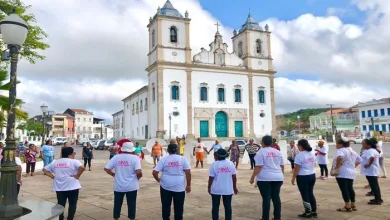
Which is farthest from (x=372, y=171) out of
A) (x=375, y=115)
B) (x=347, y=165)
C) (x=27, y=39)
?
(x=375, y=115)

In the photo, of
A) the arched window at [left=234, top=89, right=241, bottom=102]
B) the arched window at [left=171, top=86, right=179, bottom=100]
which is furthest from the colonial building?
the arched window at [left=171, top=86, right=179, bottom=100]

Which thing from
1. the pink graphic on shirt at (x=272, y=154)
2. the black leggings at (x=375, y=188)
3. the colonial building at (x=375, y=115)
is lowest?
the black leggings at (x=375, y=188)

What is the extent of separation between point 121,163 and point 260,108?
3571cm

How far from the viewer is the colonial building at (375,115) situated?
195ft

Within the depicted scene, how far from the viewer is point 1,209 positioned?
15.2ft

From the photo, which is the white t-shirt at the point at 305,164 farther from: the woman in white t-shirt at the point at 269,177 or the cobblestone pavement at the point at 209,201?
the cobblestone pavement at the point at 209,201

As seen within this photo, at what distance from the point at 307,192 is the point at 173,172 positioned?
2.61 meters

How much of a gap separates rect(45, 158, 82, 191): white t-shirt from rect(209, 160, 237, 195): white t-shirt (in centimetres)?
226

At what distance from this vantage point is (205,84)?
3775 cm

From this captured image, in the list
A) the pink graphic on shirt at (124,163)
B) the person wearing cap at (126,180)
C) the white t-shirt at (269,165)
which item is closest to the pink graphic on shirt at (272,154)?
the white t-shirt at (269,165)

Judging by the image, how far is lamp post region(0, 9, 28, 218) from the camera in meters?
4.71

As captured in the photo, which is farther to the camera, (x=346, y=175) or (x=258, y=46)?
(x=258, y=46)

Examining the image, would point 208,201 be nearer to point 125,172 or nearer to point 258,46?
point 125,172

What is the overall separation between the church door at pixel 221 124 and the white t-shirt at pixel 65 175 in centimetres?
3273
